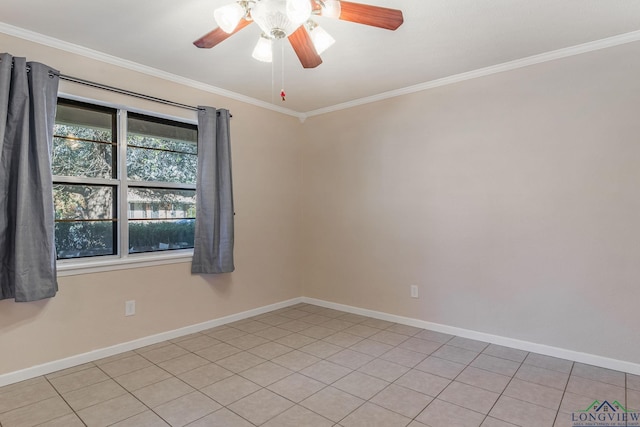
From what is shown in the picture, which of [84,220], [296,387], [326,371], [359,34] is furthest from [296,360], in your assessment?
[359,34]

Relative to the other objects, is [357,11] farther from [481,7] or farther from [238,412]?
[238,412]

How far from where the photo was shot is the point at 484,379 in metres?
2.56

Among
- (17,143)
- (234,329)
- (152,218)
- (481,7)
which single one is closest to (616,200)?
(481,7)

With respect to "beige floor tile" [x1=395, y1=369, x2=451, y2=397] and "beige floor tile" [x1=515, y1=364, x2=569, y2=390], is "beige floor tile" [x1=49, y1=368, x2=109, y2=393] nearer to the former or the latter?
"beige floor tile" [x1=395, y1=369, x2=451, y2=397]

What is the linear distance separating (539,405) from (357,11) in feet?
8.19

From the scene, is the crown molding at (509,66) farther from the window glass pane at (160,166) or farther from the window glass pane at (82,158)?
the window glass pane at (82,158)

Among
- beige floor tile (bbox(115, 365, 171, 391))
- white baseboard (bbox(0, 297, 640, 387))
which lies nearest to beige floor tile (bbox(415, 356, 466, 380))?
white baseboard (bbox(0, 297, 640, 387))

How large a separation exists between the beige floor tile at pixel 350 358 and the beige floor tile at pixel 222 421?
0.97 m

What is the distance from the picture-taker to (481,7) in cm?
224

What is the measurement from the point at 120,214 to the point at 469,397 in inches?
118

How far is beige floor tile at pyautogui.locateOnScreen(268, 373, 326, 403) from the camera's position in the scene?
2359mm

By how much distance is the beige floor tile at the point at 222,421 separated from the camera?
2.04m

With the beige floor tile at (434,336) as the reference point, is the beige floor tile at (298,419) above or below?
below

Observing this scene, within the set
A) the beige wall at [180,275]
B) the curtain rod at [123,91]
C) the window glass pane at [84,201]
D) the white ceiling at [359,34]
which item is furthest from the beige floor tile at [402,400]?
the curtain rod at [123,91]
